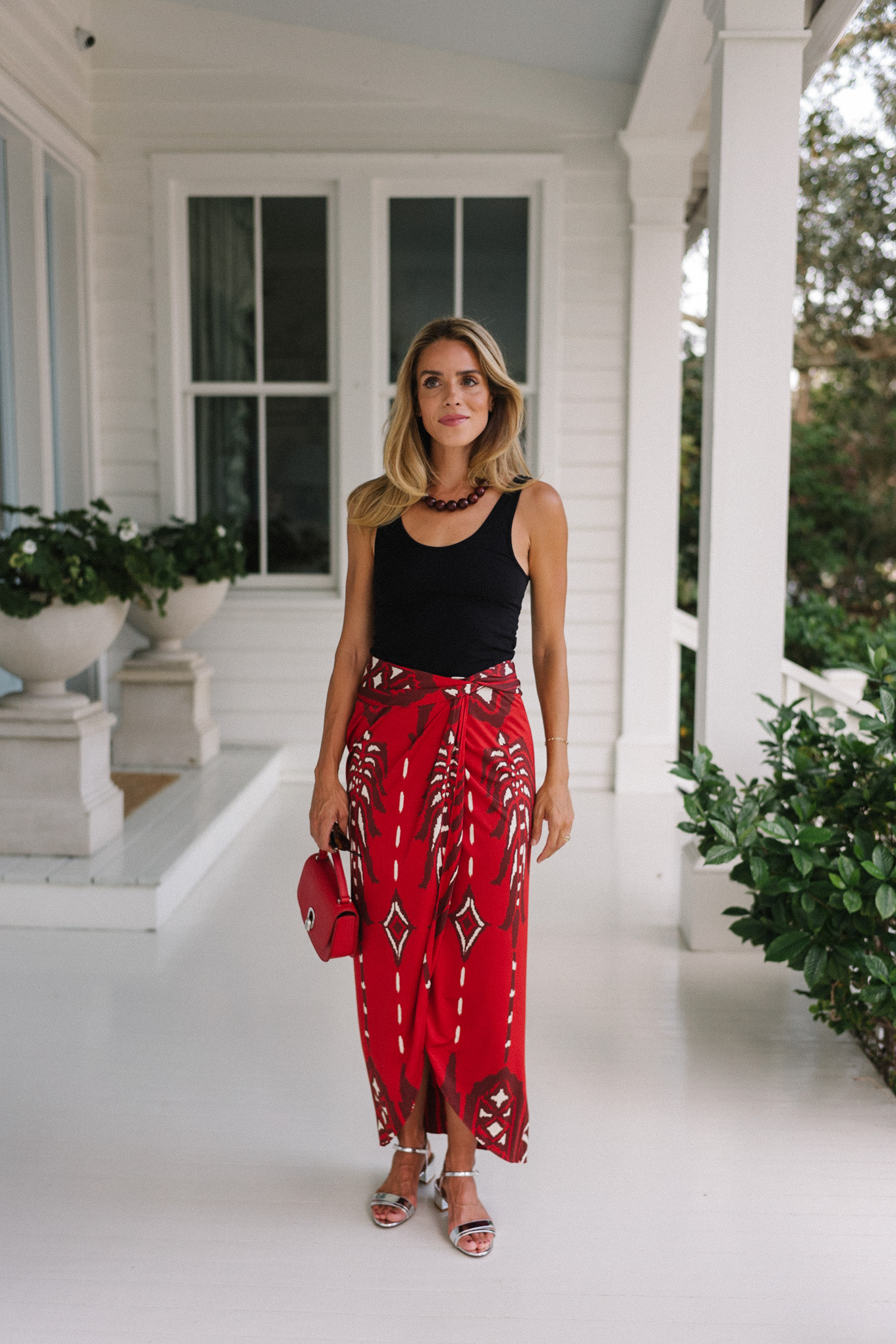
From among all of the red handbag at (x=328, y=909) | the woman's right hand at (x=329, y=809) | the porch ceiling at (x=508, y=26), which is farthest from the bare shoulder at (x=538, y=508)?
the porch ceiling at (x=508, y=26)

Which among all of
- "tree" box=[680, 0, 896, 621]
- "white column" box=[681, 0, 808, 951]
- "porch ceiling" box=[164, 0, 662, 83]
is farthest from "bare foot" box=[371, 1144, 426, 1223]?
"tree" box=[680, 0, 896, 621]

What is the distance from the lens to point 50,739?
3.56m

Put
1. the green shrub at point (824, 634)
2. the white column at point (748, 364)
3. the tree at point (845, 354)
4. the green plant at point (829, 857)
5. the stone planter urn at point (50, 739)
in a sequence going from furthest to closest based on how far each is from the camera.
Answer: the green shrub at point (824, 634), the tree at point (845, 354), the stone planter urn at point (50, 739), the white column at point (748, 364), the green plant at point (829, 857)

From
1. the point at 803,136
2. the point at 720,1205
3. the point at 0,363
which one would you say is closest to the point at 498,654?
the point at 720,1205

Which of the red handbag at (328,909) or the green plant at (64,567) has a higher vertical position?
the green plant at (64,567)

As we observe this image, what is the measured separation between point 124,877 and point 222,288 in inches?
129

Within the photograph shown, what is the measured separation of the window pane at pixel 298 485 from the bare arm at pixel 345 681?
371 cm

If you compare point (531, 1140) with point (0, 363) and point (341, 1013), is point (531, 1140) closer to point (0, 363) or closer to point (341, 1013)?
point (341, 1013)

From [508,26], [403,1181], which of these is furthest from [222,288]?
[403,1181]

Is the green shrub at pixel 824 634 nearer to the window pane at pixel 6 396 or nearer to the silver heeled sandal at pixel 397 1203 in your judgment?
the window pane at pixel 6 396

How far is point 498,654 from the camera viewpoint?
1978 mm

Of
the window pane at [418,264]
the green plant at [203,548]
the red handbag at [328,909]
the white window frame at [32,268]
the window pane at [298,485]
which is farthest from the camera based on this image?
the window pane at [298,485]

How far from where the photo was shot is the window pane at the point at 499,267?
5.46 metres

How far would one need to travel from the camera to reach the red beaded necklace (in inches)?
77.5
